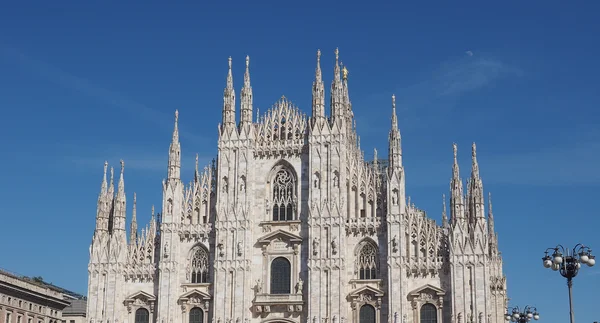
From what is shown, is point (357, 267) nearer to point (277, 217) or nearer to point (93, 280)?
point (277, 217)

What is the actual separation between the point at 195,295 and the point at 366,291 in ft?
39.3

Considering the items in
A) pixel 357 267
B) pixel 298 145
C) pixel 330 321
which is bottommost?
pixel 330 321

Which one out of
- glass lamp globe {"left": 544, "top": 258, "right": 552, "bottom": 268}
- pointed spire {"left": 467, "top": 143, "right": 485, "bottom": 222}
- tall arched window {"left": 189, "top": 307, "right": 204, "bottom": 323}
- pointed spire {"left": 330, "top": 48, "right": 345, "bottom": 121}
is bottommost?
glass lamp globe {"left": 544, "top": 258, "right": 552, "bottom": 268}

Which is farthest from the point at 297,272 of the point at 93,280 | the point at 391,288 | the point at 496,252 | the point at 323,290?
the point at 496,252

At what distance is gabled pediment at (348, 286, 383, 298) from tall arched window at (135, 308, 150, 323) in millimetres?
14598

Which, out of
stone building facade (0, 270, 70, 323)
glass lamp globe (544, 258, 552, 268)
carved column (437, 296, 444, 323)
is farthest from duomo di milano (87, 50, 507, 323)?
glass lamp globe (544, 258, 552, 268)

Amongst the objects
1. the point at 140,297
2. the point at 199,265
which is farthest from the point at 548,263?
the point at 140,297

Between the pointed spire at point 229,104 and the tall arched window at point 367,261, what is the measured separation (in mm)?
13202

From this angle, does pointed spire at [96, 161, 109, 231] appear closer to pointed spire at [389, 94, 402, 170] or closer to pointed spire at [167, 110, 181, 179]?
pointed spire at [167, 110, 181, 179]

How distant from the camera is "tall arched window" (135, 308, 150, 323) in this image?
59.5 metres

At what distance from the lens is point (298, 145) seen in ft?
197

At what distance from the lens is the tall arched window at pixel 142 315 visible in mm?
59547

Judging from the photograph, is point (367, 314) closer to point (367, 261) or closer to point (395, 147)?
point (367, 261)

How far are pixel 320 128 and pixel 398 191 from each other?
7.26m
